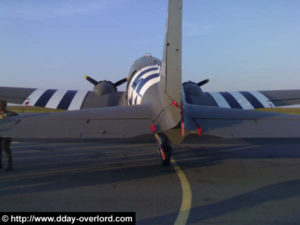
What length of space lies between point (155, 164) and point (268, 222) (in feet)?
15.1

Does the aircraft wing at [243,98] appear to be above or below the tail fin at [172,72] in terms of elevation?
below

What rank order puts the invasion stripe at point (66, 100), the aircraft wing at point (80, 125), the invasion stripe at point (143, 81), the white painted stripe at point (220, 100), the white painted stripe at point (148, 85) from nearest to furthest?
the aircraft wing at point (80, 125), the white painted stripe at point (148, 85), the invasion stripe at point (143, 81), the white painted stripe at point (220, 100), the invasion stripe at point (66, 100)

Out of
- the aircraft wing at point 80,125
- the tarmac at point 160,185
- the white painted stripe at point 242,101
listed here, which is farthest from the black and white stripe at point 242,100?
the aircraft wing at point 80,125

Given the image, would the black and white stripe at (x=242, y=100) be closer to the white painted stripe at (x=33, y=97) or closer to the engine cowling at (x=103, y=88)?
the engine cowling at (x=103, y=88)

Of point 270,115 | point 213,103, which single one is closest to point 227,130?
point 270,115

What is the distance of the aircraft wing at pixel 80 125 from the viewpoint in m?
6.12

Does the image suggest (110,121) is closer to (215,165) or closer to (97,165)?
(97,165)

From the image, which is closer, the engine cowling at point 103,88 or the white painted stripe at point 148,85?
the white painted stripe at point 148,85

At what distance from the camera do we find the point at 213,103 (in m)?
14.1

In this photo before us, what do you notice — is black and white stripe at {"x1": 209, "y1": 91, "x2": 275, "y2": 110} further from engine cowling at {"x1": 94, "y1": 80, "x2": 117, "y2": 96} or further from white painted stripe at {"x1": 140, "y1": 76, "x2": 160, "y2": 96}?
engine cowling at {"x1": 94, "y1": 80, "x2": 117, "y2": 96}

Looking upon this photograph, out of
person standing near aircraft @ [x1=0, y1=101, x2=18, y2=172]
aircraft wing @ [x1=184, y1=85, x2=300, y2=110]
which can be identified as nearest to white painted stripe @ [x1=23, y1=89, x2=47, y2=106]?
person standing near aircraft @ [x1=0, y1=101, x2=18, y2=172]

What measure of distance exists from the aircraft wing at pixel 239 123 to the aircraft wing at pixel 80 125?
1.26 m

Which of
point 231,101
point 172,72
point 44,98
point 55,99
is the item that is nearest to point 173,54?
point 172,72

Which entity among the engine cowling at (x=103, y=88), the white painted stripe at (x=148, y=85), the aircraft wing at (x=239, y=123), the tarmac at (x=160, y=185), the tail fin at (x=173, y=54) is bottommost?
the tarmac at (x=160, y=185)
